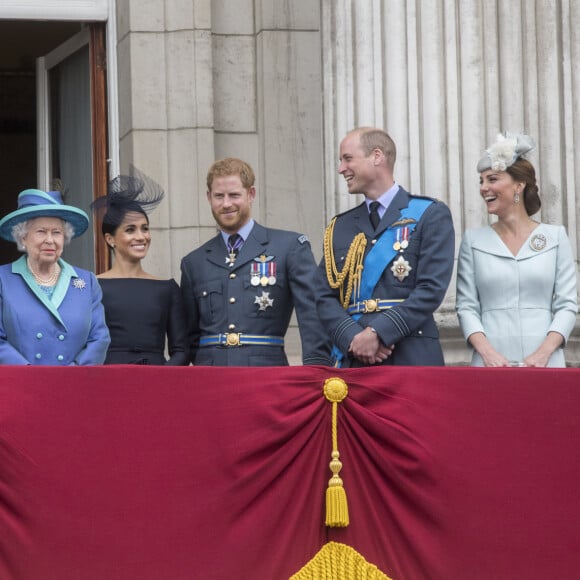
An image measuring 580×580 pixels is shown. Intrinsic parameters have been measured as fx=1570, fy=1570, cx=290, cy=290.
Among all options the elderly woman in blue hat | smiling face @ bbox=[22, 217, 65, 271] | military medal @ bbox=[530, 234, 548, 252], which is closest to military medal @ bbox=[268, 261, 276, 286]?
the elderly woman in blue hat

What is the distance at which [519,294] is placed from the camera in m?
6.59

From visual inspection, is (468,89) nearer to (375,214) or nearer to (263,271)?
(375,214)

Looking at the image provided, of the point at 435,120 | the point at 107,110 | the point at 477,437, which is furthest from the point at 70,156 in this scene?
the point at 477,437

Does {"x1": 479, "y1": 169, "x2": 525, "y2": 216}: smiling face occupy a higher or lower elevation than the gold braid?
higher

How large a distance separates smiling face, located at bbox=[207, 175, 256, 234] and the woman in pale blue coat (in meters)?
0.96

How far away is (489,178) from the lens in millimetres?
6723

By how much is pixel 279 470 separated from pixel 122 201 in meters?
1.87

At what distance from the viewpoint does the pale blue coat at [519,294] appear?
656 cm

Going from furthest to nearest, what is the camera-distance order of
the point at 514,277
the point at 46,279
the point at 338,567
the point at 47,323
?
the point at 514,277 < the point at 46,279 < the point at 47,323 < the point at 338,567

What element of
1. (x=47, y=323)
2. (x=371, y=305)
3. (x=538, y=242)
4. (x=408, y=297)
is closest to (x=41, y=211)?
(x=47, y=323)

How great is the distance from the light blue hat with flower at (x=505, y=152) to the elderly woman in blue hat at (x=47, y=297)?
174 centimetres

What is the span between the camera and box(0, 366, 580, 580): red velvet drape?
554 cm

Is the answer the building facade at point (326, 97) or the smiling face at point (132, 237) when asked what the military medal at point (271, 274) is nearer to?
the smiling face at point (132, 237)

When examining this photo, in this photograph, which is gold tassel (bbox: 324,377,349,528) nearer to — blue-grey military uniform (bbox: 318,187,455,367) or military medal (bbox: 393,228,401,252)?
blue-grey military uniform (bbox: 318,187,455,367)
